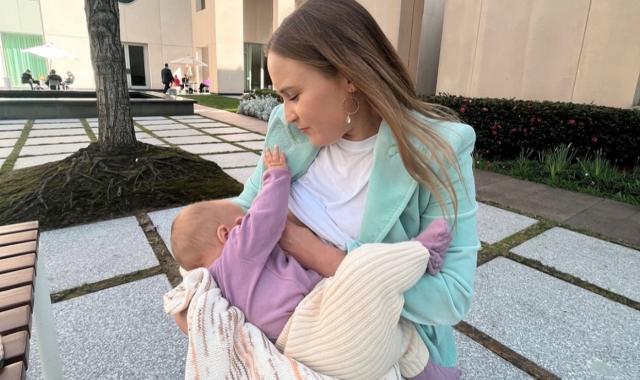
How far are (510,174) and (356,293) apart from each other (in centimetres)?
483

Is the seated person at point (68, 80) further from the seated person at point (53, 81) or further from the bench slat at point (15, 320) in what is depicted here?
the bench slat at point (15, 320)

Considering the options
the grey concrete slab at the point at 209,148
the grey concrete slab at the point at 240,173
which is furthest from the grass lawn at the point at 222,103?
the grey concrete slab at the point at 240,173

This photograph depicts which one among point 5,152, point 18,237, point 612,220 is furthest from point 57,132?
point 612,220

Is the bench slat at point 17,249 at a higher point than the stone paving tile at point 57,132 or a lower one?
higher

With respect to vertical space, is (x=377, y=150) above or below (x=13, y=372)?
above

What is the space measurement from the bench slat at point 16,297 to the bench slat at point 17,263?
151 millimetres

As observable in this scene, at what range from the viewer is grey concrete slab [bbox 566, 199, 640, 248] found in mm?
3160

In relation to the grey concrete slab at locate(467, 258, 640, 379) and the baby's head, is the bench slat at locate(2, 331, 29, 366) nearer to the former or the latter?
the baby's head

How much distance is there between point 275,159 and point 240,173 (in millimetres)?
3516

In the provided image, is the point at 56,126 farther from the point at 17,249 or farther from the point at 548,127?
the point at 548,127

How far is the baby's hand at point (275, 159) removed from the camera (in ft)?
3.86

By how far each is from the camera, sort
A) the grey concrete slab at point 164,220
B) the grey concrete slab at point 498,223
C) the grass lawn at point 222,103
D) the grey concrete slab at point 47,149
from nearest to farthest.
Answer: the grey concrete slab at point 164,220, the grey concrete slab at point 498,223, the grey concrete slab at point 47,149, the grass lawn at point 222,103

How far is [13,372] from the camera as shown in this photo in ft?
2.75

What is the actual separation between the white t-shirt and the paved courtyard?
959 mm
